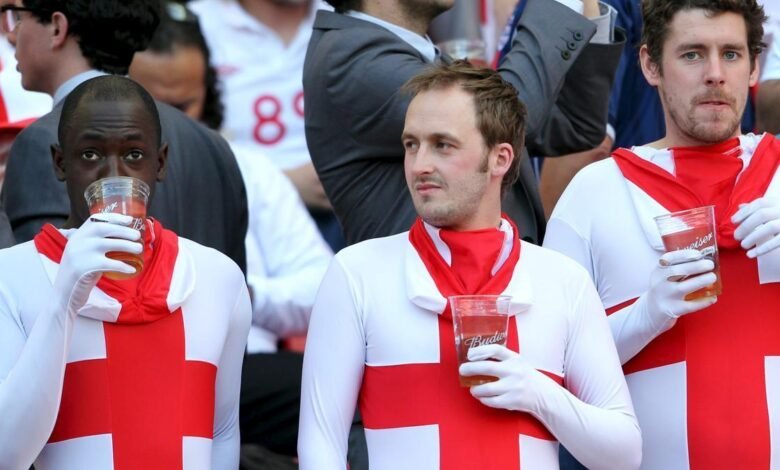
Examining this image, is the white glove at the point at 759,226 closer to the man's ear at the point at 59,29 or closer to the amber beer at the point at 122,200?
the amber beer at the point at 122,200

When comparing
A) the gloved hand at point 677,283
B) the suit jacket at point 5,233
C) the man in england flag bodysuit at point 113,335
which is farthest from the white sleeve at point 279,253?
the gloved hand at point 677,283

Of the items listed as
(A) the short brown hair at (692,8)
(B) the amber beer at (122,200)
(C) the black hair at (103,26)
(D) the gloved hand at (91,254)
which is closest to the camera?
(D) the gloved hand at (91,254)

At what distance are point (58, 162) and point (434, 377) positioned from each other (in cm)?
119

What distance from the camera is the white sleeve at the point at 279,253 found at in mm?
6668

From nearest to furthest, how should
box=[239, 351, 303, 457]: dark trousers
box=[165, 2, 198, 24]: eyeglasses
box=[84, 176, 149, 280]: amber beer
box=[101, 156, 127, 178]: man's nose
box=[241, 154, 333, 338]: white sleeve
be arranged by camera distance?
box=[84, 176, 149, 280]: amber beer
box=[101, 156, 127, 178]: man's nose
box=[239, 351, 303, 457]: dark trousers
box=[241, 154, 333, 338]: white sleeve
box=[165, 2, 198, 24]: eyeglasses

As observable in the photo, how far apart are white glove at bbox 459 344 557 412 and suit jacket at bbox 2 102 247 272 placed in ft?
5.01

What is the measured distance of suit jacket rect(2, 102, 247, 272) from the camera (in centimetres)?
528

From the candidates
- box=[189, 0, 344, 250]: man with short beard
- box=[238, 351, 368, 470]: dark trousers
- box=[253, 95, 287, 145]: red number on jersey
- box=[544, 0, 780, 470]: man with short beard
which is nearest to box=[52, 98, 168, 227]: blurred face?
box=[544, 0, 780, 470]: man with short beard

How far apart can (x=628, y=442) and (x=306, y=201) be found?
10.2 ft

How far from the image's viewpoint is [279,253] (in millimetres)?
6801

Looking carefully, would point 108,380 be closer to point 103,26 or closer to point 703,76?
point 103,26

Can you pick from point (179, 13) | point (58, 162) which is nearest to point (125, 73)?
point (58, 162)

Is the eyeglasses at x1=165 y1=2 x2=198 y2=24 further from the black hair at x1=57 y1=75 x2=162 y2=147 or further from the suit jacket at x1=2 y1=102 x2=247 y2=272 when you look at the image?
the black hair at x1=57 y1=75 x2=162 y2=147

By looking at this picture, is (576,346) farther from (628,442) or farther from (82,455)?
(82,455)
